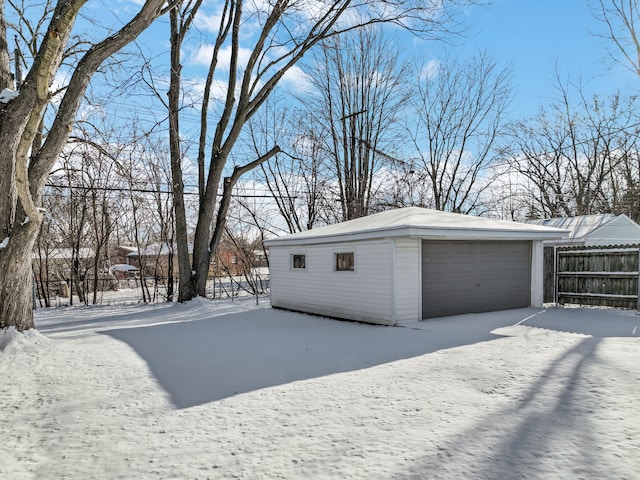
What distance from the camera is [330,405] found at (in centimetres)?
360

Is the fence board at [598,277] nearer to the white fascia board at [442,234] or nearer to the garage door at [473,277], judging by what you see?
the white fascia board at [442,234]

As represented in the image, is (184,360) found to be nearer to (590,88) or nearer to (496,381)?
(496,381)

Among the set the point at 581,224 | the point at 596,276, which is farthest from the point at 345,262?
the point at 581,224

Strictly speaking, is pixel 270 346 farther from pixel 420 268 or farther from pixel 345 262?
pixel 420 268

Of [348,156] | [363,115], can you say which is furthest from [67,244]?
[363,115]

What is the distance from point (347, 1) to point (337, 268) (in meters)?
7.68

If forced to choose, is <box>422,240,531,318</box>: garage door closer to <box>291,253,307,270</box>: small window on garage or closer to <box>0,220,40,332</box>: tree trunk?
<box>291,253,307,270</box>: small window on garage

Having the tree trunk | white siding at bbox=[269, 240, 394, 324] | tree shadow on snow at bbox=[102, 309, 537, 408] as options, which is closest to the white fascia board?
white siding at bbox=[269, 240, 394, 324]

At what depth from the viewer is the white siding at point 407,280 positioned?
24.5ft

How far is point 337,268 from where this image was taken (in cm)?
898

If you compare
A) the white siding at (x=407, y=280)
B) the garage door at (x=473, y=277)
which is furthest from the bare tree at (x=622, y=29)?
the white siding at (x=407, y=280)

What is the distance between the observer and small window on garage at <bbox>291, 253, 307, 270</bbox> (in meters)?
10.1

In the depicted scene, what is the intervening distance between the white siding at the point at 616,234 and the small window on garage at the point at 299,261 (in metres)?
10.3

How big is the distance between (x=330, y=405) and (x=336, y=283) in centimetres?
536
